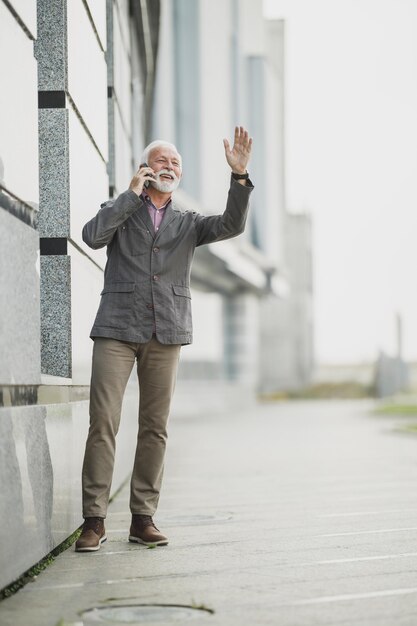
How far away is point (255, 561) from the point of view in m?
5.69

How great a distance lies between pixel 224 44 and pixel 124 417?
92.5 feet

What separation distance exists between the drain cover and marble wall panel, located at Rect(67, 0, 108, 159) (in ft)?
11.2

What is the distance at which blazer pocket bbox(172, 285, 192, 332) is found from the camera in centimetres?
629

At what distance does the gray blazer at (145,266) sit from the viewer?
610cm

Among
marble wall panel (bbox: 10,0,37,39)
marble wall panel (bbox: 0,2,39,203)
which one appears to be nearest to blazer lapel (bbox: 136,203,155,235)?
marble wall panel (bbox: 0,2,39,203)

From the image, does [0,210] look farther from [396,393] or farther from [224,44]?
[396,393]

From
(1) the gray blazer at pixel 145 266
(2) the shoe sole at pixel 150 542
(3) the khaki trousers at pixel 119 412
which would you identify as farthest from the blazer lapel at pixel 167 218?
(2) the shoe sole at pixel 150 542

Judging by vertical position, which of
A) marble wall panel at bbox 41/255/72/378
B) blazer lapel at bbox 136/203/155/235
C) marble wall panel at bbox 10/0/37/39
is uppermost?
marble wall panel at bbox 10/0/37/39

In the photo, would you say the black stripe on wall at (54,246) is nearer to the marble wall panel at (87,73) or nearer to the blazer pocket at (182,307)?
the blazer pocket at (182,307)

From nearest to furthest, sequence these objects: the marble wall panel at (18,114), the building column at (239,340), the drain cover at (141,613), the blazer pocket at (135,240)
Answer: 1. the drain cover at (141,613)
2. the marble wall panel at (18,114)
3. the blazer pocket at (135,240)
4. the building column at (239,340)

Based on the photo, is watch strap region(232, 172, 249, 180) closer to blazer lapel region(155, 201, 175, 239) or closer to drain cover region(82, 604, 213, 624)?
blazer lapel region(155, 201, 175, 239)

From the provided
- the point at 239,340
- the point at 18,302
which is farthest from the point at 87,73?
the point at 239,340

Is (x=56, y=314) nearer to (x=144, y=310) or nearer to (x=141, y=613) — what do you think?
(x=144, y=310)

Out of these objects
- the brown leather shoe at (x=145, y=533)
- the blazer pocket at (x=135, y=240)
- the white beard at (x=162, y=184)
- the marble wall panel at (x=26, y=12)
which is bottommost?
the brown leather shoe at (x=145, y=533)
